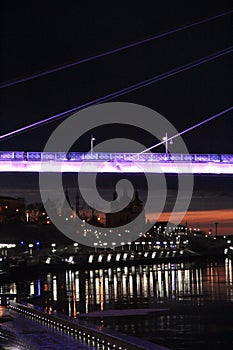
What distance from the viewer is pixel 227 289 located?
34.2 m

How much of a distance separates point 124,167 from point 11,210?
67.4 meters

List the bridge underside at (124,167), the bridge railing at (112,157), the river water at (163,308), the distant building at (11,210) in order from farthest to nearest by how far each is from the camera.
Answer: the distant building at (11,210)
the bridge underside at (124,167)
the bridge railing at (112,157)
the river water at (163,308)

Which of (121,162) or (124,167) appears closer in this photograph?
(121,162)

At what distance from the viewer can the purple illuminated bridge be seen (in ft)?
142

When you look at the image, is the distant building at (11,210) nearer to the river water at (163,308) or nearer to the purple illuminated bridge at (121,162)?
the purple illuminated bridge at (121,162)

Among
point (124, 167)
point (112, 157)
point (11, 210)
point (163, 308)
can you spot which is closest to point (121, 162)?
point (124, 167)

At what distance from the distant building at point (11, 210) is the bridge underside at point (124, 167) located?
2360 inches

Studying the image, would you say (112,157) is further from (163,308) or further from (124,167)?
(163,308)

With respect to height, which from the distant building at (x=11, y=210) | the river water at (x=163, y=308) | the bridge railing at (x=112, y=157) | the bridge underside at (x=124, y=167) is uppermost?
the distant building at (x=11, y=210)

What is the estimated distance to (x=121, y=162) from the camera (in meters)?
44.3

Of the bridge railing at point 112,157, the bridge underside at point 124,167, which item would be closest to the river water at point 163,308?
the bridge underside at point 124,167

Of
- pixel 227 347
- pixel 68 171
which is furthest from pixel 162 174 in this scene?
pixel 227 347

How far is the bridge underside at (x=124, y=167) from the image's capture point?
43.3 metres

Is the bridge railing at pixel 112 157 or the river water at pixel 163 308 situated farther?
the bridge railing at pixel 112 157
